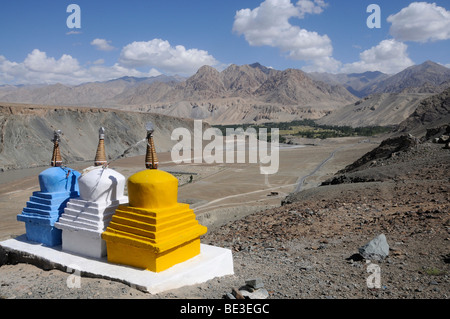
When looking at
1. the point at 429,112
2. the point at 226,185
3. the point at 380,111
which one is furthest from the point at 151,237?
the point at 380,111

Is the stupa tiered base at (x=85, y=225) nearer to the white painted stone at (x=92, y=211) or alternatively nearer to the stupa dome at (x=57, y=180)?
the white painted stone at (x=92, y=211)

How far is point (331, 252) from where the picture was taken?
787 cm

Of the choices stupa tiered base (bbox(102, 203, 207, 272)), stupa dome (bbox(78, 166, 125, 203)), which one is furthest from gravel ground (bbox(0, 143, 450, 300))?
stupa dome (bbox(78, 166, 125, 203))

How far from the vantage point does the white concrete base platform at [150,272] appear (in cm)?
581

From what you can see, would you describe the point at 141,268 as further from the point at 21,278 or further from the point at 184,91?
the point at 184,91

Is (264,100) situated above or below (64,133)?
above

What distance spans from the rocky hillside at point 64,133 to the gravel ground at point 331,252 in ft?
70.0

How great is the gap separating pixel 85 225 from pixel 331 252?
5187 mm

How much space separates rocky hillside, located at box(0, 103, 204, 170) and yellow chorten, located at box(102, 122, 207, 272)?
23793 mm

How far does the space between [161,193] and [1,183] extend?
28208 mm

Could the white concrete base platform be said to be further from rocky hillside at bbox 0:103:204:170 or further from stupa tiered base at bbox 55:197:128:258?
rocky hillside at bbox 0:103:204:170

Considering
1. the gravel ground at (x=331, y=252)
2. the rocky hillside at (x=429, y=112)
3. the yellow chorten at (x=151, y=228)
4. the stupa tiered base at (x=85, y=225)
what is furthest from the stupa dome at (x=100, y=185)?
the rocky hillside at (x=429, y=112)

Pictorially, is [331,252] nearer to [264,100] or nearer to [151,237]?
[151,237]

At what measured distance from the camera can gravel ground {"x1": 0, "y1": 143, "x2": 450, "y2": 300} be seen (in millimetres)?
5812
